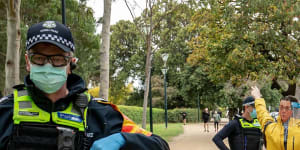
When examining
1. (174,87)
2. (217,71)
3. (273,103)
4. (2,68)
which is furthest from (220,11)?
(174,87)

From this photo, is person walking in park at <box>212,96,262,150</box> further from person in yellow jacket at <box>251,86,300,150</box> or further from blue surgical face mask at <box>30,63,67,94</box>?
blue surgical face mask at <box>30,63,67,94</box>

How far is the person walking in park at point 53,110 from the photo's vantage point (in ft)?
6.06

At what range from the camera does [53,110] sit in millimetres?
1936

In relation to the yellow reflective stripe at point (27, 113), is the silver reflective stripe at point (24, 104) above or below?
above

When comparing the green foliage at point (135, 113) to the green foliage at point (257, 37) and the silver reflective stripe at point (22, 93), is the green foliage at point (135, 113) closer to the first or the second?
the green foliage at point (257, 37)

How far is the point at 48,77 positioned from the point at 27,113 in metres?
0.22

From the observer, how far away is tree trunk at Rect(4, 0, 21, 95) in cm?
638

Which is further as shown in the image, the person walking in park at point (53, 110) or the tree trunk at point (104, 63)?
the tree trunk at point (104, 63)

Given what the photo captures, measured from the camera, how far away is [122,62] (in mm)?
50188

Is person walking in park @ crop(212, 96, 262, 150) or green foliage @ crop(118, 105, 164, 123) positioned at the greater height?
person walking in park @ crop(212, 96, 262, 150)

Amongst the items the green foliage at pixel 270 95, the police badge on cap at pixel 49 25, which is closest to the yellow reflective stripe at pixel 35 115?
the police badge on cap at pixel 49 25

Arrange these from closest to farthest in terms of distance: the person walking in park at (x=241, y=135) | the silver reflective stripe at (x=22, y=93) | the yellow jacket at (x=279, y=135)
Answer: the silver reflective stripe at (x=22, y=93), the yellow jacket at (x=279, y=135), the person walking in park at (x=241, y=135)

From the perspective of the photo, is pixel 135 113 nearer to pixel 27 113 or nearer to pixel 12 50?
pixel 12 50

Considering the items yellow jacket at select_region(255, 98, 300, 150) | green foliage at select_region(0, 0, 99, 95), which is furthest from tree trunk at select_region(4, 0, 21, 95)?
green foliage at select_region(0, 0, 99, 95)
